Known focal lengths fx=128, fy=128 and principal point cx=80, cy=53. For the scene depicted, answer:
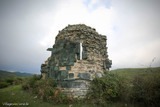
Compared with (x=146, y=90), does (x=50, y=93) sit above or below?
below

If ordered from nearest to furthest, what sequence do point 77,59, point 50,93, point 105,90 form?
point 105,90 → point 50,93 → point 77,59

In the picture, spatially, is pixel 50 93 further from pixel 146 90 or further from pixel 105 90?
pixel 146 90

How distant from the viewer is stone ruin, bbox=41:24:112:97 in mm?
8242

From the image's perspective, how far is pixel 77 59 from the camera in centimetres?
864

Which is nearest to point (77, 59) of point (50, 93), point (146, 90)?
point (50, 93)

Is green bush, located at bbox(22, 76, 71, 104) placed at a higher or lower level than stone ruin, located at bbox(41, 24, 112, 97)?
lower

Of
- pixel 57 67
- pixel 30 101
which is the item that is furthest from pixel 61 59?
pixel 30 101

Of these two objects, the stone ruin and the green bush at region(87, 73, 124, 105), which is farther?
the stone ruin

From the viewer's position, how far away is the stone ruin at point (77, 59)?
8242 millimetres

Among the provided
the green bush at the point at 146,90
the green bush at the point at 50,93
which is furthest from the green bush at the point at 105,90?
the green bush at the point at 50,93

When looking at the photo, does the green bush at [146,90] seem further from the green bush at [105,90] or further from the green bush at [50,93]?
the green bush at [50,93]

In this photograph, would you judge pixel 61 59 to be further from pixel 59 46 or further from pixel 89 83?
pixel 89 83

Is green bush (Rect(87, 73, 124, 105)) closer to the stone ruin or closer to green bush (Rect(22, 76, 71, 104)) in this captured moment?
the stone ruin

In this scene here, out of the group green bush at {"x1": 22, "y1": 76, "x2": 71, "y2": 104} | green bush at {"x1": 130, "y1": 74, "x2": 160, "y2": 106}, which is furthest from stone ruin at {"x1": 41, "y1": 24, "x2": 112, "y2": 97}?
green bush at {"x1": 130, "y1": 74, "x2": 160, "y2": 106}
